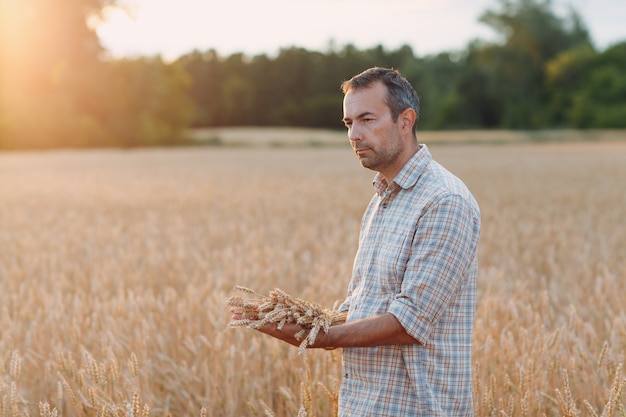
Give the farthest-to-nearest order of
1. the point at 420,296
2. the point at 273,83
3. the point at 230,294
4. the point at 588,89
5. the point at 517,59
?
the point at 273,83
the point at 517,59
the point at 588,89
the point at 230,294
the point at 420,296

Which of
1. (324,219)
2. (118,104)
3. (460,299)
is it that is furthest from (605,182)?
(118,104)

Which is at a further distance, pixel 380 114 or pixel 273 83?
pixel 273 83

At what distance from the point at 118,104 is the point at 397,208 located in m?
52.0

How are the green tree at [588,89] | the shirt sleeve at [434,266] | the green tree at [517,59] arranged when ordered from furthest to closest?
the green tree at [517,59], the green tree at [588,89], the shirt sleeve at [434,266]

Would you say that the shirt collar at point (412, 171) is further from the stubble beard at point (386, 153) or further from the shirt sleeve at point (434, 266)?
the shirt sleeve at point (434, 266)

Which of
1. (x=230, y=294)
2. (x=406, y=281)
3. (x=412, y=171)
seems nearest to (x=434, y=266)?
(x=406, y=281)

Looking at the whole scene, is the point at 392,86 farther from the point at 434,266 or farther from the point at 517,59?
the point at 517,59

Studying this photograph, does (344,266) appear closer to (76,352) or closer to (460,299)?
(76,352)

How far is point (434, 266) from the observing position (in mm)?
2131

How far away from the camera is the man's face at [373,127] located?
2254 millimetres

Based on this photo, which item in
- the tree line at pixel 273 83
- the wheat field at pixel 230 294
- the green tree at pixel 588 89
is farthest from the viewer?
the green tree at pixel 588 89

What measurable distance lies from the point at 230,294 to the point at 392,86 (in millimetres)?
3084

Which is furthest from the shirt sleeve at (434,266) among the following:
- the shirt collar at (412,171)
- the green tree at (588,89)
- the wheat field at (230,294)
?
the green tree at (588,89)

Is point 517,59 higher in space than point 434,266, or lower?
higher
